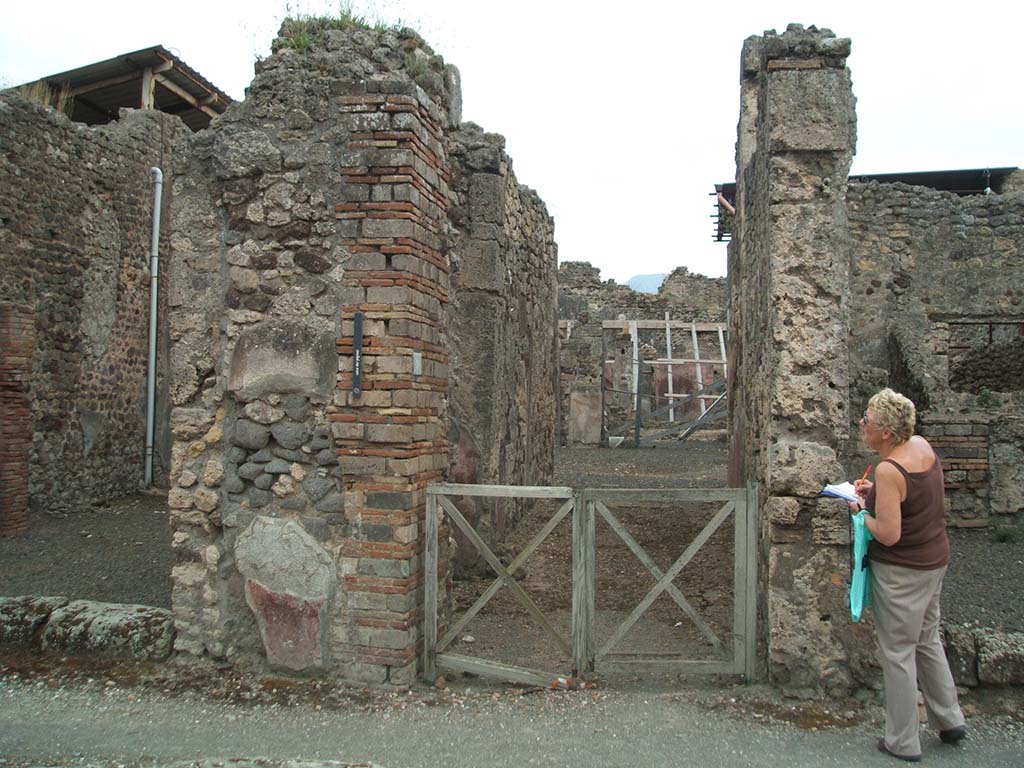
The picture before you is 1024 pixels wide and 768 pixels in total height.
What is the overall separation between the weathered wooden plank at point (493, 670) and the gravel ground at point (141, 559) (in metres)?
2.84

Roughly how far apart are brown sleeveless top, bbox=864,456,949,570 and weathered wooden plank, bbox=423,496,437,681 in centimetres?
233

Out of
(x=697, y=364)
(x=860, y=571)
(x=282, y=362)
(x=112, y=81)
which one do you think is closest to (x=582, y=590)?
(x=860, y=571)

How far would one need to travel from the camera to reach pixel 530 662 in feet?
16.0

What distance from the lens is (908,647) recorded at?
3.53 metres

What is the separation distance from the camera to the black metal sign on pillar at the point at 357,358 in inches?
170

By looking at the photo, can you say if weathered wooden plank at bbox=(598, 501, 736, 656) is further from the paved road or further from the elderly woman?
the elderly woman

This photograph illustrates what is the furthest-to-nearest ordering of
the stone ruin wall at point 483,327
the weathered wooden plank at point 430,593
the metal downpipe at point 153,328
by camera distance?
the metal downpipe at point 153,328, the stone ruin wall at point 483,327, the weathered wooden plank at point 430,593

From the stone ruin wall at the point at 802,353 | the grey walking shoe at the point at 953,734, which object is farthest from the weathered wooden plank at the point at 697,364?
the grey walking shoe at the point at 953,734

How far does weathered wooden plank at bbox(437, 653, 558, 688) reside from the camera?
4.37m

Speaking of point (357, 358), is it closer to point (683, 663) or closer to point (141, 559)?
point (683, 663)

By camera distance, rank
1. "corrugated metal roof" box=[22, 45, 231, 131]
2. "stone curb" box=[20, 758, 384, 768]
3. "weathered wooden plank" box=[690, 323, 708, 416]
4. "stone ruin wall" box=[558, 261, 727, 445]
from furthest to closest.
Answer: "stone ruin wall" box=[558, 261, 727, 445]
"weathered wooden plank" box=[690, 323, 708, 416]
"corrugated metal roof" box=[22, 45, 231, 131]
"stone curb" box=[20, 758, 384, 768]

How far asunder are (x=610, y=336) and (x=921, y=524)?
21.2 m

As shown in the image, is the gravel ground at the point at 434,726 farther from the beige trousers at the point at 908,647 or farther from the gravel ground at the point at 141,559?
the gravel ground at the point at 141,559

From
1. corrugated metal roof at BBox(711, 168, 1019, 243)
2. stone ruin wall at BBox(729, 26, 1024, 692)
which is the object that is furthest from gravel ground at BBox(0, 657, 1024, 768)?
corrugated metal roof at BBox(711, 168, 1019, 243)
